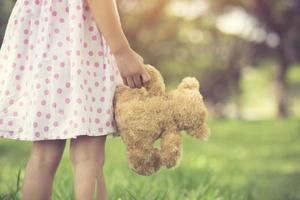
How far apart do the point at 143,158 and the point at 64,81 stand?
0.39 metres

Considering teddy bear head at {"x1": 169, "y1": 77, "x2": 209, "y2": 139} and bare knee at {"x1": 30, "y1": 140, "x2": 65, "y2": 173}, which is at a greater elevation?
teddy bear head at {"x1": 169, "y1": 77, "x2": 209, "y2": 139}

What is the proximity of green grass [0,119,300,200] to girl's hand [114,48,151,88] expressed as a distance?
2.46 ft

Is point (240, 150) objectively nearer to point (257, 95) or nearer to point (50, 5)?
point (50, 5)

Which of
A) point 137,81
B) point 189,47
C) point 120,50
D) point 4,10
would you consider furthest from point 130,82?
point 189,47

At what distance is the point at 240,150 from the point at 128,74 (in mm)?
6174

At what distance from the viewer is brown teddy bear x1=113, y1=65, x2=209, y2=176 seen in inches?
93.0

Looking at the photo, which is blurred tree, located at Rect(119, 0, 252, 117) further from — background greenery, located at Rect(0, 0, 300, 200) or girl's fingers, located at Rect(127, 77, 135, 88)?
girl's fingers, located at Rect(127, 77, 135, 88)

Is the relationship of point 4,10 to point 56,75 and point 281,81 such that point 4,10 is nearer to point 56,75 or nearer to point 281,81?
point 56,75

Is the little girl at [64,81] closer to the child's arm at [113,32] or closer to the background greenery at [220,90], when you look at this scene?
the child's arm at [113,32]

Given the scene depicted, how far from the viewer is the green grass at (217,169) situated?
365 centimetres

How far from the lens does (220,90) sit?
85.3 ft

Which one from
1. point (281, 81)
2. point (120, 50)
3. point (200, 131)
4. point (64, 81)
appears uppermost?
point (281, 81)

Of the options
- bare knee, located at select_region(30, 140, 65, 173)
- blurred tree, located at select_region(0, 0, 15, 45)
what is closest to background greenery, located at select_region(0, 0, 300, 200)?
blurred tree, located at select_region(0, 0, 15, 45)

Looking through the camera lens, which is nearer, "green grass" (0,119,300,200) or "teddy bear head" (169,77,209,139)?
"teddy bear head" (169,77,209,139)
